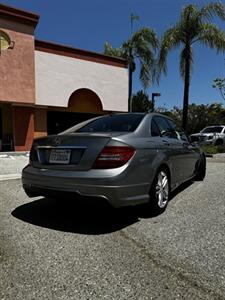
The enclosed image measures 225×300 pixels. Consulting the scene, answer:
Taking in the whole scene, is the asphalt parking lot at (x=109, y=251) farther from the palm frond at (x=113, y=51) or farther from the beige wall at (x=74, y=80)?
the palm frond at (x=113, y=51)

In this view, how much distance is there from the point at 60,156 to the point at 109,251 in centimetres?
149

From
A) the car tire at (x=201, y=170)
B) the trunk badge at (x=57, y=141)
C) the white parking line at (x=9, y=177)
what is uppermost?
the trunk badge at (x=57, y=141)

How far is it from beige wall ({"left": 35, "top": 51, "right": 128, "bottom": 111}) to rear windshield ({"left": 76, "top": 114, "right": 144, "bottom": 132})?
1168 centimetres

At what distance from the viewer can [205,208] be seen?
19.0 feet

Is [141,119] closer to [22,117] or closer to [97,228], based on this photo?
[97,228]

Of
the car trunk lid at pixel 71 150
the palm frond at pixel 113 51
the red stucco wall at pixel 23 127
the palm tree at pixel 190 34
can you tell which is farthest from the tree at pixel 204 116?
the car trunk lid at pixel 71 150

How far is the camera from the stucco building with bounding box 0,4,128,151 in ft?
51.4

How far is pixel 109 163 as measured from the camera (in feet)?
14.4

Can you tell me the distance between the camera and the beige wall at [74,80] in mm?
16953

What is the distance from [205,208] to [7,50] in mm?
Answer: 12802

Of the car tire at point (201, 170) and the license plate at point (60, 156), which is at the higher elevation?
the license plate at point (60, 156)

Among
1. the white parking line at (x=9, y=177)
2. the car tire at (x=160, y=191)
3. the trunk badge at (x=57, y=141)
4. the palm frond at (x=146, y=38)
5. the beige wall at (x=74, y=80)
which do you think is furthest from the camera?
the palm frond at (x=146, y=38)

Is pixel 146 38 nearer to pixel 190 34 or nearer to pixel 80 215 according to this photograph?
pixel 190 34

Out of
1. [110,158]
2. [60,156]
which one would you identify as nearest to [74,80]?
[60,156]
